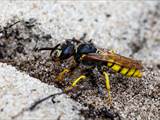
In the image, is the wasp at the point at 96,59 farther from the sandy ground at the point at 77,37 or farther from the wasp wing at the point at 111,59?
the sandy ground at the point at 77,37

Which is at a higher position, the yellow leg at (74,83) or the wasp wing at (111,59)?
the wasp wing at (111,59)

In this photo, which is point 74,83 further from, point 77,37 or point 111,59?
point 77,37

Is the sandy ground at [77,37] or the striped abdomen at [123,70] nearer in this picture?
the sandy ground at [77,37]

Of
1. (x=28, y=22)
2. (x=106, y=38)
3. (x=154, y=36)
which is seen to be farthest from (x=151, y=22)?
(x=28, y=22)

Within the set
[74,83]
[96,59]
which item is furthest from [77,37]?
[74,83]

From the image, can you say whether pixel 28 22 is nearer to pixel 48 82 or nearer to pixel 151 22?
pixel 48 82

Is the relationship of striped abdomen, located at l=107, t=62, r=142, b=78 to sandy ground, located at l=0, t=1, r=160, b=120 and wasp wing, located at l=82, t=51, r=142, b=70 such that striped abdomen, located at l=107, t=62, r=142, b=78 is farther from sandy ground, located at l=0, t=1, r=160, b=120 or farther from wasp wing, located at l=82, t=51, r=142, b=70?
sandy ground, located at l=0, t=1, r=160, b=120

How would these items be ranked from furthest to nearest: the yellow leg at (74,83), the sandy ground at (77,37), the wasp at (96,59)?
the wasp at (96,59) → the yellow leg at (74,83) → the sandy ground at (77,37)

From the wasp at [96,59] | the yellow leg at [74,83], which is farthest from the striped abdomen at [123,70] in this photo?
the yellow leg at [74,83]

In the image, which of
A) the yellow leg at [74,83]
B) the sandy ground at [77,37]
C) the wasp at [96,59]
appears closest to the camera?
the sandy ground at [77,37]
